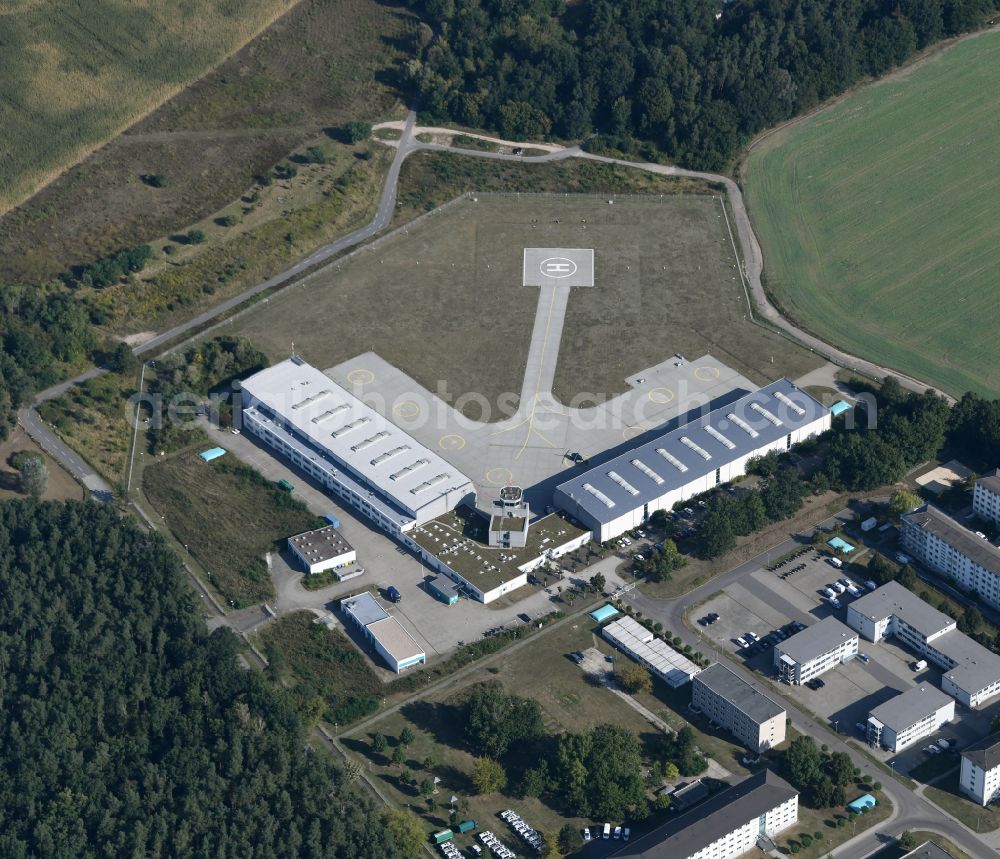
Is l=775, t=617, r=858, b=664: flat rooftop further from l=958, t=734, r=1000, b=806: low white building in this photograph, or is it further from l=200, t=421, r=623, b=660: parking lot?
l=200, t=421, r=623, b=660: parking lot

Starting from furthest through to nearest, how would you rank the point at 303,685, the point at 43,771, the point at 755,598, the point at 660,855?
1. the point at 755,598
2. the point at 303,685
3. the point at 43,771
4. the point at 660,855

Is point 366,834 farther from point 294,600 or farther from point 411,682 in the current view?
point 294,600

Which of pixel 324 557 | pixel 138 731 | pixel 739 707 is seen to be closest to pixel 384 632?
pixel 324 557

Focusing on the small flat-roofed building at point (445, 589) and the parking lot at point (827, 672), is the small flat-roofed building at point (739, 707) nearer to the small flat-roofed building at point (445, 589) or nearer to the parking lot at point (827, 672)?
the parking lot at point (827, 672)

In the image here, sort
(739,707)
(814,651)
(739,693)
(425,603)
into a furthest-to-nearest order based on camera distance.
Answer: (425,603) → (814,651) → (739,693) → (739,707)

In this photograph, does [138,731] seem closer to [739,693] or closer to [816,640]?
[739,693]

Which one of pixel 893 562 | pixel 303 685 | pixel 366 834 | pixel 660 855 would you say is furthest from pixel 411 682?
pixel 893 562

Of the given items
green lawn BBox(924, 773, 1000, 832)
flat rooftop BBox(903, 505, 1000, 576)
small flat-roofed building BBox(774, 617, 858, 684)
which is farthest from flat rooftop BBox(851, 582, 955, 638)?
green lawn BBox(924, 773, 1000, 832)
